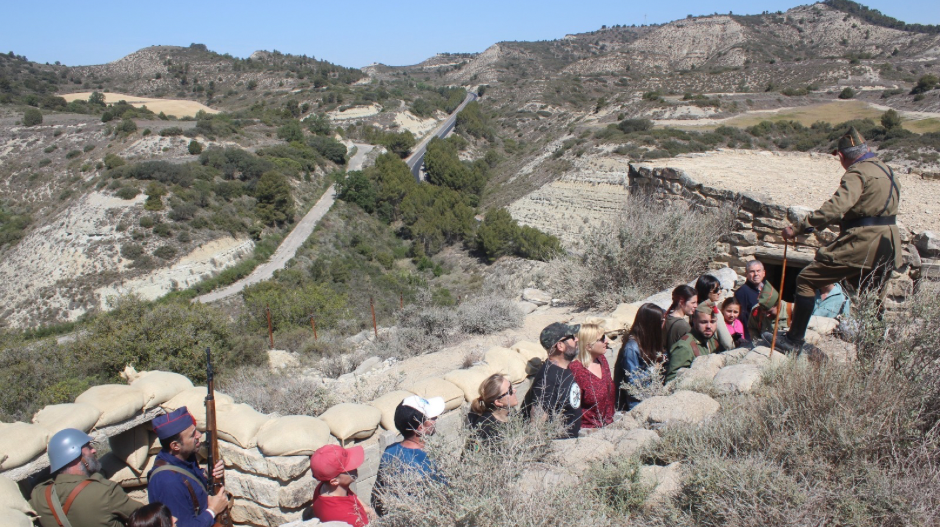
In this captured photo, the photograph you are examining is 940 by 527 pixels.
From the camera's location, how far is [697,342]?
15.7 feet

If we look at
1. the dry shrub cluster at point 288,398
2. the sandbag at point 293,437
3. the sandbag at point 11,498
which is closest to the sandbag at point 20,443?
the sandbag at point 11,498

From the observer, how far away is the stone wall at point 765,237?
5.55 metres

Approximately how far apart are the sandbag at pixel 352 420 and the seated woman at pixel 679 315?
248 cm

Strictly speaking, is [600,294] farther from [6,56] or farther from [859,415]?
[6,56]

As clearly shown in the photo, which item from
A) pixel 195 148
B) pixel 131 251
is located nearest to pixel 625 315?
pixel 131 251

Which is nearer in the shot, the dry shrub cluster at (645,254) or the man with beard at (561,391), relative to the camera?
the man with beard at (561,391)

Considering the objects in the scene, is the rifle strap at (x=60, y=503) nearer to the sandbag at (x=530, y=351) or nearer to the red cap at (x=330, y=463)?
the red cap at (x=330, y=463)

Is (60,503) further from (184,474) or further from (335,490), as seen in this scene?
(335,490)

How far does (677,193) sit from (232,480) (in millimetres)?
8290

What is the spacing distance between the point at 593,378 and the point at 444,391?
1353 mm

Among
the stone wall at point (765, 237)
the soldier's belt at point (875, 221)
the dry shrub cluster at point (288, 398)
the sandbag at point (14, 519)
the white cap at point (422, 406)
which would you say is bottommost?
the dry shrub cluster at point (288, 398)

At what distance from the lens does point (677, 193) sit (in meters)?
9.52

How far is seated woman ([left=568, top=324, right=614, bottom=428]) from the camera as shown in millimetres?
3918

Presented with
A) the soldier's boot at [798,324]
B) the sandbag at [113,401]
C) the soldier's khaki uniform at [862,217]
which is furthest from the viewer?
the soldier's boot at [798,324]
